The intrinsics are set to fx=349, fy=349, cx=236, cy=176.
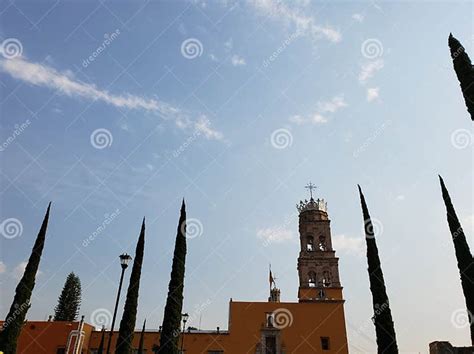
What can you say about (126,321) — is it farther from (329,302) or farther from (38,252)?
(329,302)

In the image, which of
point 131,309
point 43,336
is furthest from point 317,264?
point 43,336

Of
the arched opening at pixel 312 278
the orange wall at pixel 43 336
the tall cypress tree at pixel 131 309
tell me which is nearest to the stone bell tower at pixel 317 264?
the arched opening at pixel 312 278

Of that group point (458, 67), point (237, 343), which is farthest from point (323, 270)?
point (458, 67)

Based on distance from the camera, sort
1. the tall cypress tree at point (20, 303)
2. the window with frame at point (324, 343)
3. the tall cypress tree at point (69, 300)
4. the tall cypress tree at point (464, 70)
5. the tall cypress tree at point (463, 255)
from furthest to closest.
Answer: the tall cypress tree at point (69, 300)
the window with frame at point (324, 343)
the tall cypress tree at point (20, 303)
the tall cypress tree at point (463, 255)
the tall cypress tree at point (464, 70)

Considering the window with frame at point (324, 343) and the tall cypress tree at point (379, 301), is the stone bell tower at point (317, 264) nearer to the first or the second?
the window with frame at point (324, 343)

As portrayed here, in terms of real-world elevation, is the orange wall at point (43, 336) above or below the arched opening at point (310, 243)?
below

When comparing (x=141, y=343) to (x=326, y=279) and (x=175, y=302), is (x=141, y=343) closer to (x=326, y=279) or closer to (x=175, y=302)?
(x=175, y=302)

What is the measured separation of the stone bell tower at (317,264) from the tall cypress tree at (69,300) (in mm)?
43726

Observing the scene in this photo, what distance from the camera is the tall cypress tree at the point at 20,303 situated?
69.2 ft

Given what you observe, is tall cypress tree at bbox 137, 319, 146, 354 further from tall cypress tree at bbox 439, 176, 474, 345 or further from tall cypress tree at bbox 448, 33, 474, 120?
tall cypress tree at bbox 448, 33, 474, 120

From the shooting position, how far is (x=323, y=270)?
32.2m

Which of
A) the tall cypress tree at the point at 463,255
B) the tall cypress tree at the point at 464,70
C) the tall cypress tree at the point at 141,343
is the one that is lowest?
the tall cypress tree at the point at 141,343

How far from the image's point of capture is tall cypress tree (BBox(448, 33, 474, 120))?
1364 centimetres

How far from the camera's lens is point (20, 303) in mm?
22094
